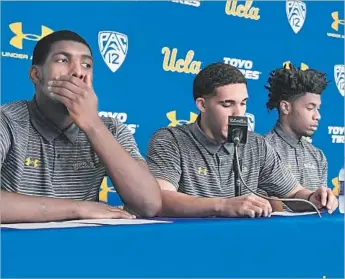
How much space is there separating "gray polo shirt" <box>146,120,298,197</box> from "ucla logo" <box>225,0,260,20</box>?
136cm

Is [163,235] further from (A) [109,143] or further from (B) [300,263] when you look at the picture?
(A) [109,143]

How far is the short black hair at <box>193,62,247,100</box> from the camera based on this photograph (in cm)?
191

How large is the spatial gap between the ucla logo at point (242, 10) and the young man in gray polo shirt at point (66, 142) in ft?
5.65

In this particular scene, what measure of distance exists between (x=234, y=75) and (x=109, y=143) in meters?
0.65

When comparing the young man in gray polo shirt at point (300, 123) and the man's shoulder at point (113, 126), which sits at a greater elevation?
the young man in gray polo shirt at point (300, 123)

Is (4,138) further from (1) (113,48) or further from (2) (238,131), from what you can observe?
(1) (113,48)

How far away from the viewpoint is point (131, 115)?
275 cm

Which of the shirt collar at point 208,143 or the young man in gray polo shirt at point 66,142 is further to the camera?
the shirt collar at point 208,143

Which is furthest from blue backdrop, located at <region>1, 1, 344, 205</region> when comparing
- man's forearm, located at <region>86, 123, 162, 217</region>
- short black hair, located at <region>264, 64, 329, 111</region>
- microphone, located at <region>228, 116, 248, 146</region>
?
microphone, located at <region>228, 116, 248, 146</region>

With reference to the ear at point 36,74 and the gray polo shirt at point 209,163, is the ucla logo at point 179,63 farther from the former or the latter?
the ear at point 36,74

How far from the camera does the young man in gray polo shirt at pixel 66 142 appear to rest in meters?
1.41

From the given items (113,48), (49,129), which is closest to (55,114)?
(49,129)

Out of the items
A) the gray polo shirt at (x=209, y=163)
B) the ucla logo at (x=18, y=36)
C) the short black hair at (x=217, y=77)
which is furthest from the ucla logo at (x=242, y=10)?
the gray polo shirt at (x=209, y=163)

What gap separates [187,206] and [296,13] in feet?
7.30
